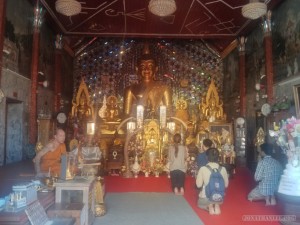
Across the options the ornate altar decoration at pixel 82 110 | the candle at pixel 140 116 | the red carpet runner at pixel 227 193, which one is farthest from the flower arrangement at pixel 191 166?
the ornate altar decoration at pixel 82 110

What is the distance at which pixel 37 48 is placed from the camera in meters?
8.12

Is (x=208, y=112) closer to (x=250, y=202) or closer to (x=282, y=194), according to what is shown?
(x=250, y=202)

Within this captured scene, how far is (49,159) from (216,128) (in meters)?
5.93

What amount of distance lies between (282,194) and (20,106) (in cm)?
603

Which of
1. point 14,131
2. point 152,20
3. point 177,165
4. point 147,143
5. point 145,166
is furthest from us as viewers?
point 152,20

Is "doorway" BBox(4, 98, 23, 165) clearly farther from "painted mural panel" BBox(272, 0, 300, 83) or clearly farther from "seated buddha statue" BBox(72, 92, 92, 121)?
"painted mural panel" BBox(272, 0, 300, 83)

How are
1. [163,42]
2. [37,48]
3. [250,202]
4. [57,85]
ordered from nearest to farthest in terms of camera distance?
[250,202], [37,48], [57,85], [163,42]

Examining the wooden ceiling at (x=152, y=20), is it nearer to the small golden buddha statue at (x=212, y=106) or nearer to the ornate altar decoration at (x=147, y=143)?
the small golden buddha statue at (x=212, y=106)

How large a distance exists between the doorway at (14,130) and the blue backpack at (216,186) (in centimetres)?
471

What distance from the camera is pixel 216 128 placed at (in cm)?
916

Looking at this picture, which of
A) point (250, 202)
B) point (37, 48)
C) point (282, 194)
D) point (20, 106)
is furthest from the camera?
point (37, 48)

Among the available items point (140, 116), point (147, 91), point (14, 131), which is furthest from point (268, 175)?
point (147, 91)

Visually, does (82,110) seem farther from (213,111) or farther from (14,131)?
(213,111)

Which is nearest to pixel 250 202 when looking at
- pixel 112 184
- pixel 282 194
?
pixel 282 194
